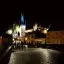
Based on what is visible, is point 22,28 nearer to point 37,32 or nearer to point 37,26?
point 37,26

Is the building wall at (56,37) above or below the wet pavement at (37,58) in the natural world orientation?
above

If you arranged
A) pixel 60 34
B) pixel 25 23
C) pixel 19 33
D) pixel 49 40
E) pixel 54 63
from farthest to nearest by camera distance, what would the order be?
pixel 25 23 → pixel 19 33 → pixel 49 40 → pixel 60 34 → pixel 54 63

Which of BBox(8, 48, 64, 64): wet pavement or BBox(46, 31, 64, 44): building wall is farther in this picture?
BBox(46, 31, 64, 44): building wall

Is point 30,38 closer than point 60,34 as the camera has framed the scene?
No

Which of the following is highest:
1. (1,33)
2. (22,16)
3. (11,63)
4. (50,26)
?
(22,16)

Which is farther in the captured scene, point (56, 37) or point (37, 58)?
point (56, 37)

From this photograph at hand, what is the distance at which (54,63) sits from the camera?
58.8 ft

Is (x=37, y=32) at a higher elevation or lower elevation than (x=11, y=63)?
higher

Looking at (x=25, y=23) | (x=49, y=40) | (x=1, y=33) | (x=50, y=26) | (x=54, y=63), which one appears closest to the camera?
(x=54, y=63)

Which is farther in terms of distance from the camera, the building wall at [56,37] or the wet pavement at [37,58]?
the building wall at [56,37]

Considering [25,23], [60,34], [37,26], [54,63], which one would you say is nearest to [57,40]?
[60,34]

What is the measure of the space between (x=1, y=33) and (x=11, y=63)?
10138mm

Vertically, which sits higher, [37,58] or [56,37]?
[56,37]

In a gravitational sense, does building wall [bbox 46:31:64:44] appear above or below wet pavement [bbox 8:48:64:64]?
above
